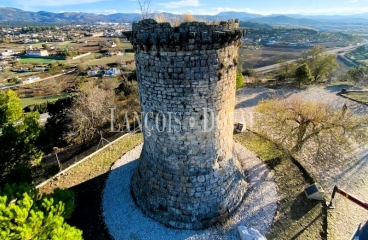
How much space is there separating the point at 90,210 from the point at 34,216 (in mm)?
3640

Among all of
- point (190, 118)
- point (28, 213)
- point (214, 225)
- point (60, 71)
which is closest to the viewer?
point (28, 213)

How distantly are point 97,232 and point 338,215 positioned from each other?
906 cm

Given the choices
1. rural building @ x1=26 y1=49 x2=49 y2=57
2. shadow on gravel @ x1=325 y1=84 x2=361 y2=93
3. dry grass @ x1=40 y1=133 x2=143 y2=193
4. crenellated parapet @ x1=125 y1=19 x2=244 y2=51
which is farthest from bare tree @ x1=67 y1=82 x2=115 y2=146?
rural building @ x1=26 y1=49 x2=49 y2=57

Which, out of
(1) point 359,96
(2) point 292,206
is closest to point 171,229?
(2) point 292,206

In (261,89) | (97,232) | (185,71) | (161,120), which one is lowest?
(97,232)

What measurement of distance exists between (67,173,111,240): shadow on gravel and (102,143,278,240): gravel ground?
9.5 inches

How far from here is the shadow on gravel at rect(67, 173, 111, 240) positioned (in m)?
8.20

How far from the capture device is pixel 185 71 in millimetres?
6508

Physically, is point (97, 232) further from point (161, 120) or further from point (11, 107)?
point (11, 107)

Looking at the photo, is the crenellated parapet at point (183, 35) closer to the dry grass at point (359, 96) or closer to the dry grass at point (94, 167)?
the dry grass at point (94, 167)

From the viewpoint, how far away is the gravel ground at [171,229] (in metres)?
7.97

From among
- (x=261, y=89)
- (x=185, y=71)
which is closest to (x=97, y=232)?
(x=185, y=71)

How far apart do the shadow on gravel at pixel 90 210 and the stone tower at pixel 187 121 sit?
1640 mm

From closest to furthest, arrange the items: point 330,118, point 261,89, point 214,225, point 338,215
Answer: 1. point 214,225
2. point 338,215
3. point 330,118
4. point 261,89
